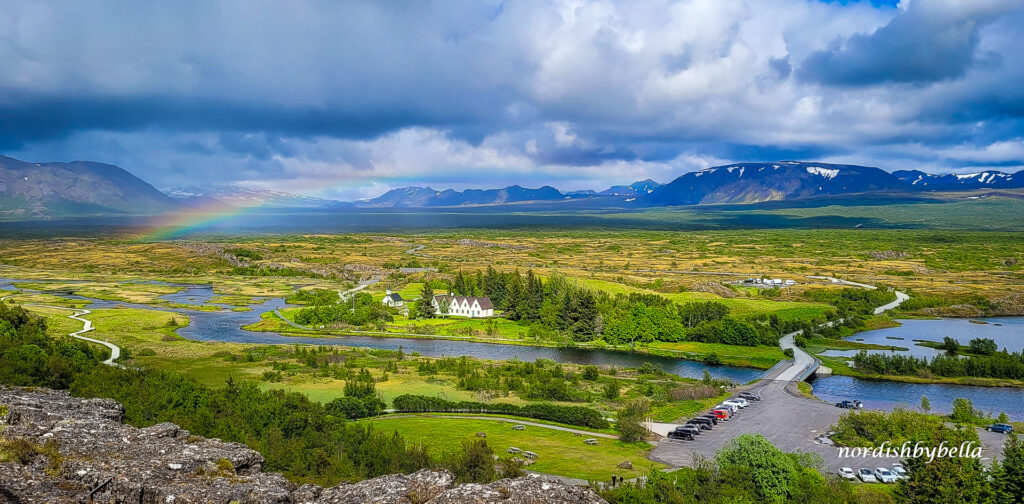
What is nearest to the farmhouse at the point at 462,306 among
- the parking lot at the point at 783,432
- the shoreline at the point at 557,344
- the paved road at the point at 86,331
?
the shoreline at the point at 557,344

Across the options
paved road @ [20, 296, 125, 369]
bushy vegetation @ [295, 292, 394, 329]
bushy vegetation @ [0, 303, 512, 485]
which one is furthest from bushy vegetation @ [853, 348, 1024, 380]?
paved road @ [20, 296, 125, 369]

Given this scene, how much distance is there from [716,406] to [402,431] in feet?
87.4

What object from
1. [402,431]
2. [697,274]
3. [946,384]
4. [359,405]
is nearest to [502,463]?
[402,431]

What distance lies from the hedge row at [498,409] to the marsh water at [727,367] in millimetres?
21638

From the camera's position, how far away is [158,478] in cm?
1535

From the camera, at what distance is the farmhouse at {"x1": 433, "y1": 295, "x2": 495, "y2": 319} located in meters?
102

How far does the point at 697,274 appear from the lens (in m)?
146

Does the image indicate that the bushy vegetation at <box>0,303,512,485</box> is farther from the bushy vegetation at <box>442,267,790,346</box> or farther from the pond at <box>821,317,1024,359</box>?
the pond at <box>821,317,1024,359</box>

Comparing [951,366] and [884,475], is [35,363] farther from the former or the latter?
[951,366]

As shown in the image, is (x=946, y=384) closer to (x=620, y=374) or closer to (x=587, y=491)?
(x=620, y=374)

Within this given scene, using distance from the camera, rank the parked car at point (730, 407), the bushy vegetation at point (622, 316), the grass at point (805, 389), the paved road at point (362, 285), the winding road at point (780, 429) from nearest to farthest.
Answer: the winding road at point (780, 429) < the parked car at point (730, 407) < the grass at point (805, 389) < the bushy vegetation at point (622, 316) < the paved road at point (362, 285)

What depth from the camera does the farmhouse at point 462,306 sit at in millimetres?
102000

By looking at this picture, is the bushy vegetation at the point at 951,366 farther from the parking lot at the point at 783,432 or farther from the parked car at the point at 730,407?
the parked car at the point at 730,407

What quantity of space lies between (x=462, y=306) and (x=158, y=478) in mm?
87284
